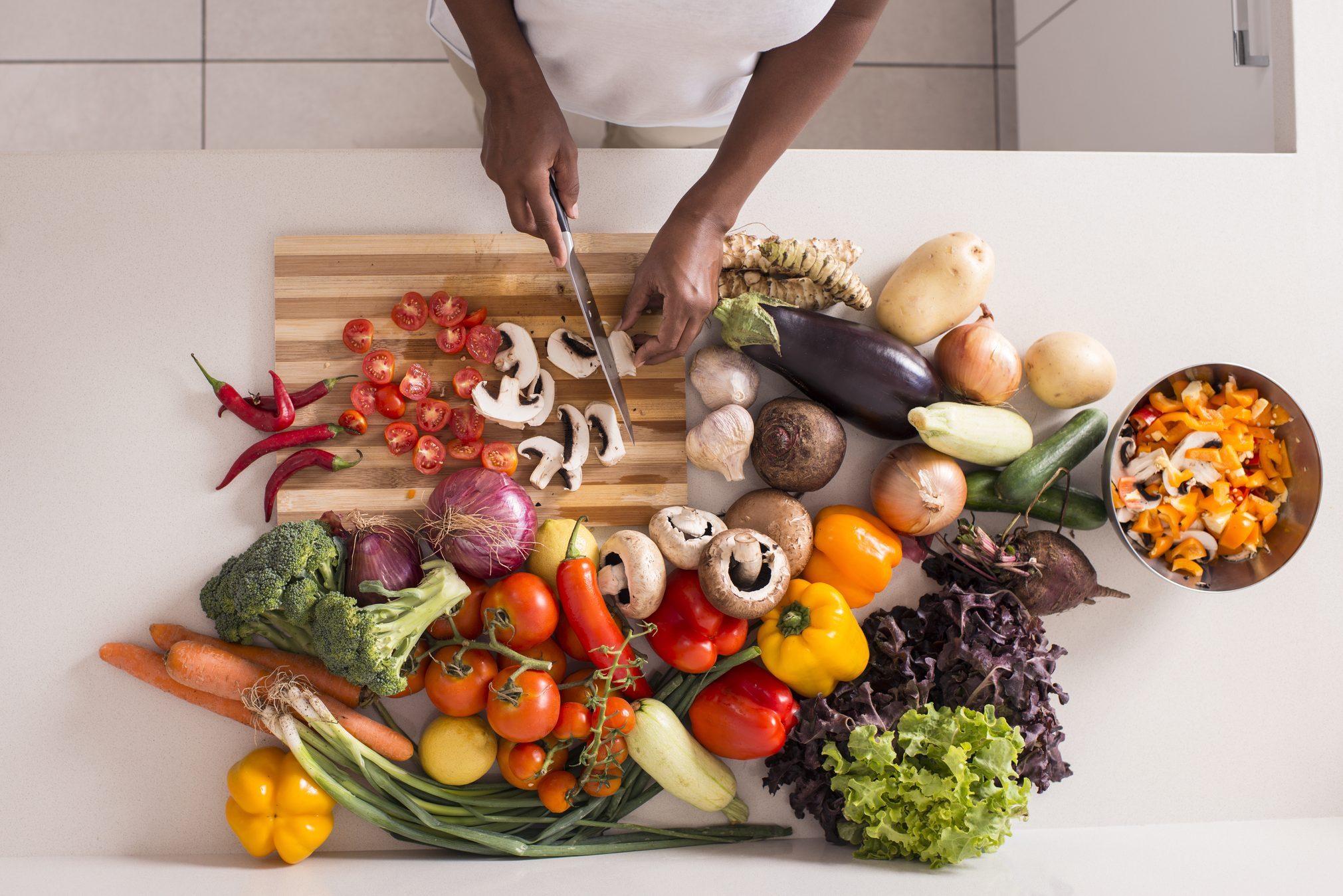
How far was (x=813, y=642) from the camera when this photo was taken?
52.3 inches

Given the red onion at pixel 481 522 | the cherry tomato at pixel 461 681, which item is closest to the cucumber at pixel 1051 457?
the red onion at pixel 481 522

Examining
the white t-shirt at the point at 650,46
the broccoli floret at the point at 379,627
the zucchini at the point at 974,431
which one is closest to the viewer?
the white t-shirt at the point at 650,46

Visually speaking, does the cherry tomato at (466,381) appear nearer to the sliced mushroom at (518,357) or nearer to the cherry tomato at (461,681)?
the sliced mushroom at (518,357)

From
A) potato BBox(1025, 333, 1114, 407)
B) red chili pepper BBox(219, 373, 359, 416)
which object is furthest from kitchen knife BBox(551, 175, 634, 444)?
potato BBox(1025, 333, 1114, 407)

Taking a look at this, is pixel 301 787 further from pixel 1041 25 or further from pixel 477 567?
pixel 1041 25

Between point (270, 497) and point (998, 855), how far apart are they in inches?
54.1

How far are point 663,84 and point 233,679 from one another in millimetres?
1165

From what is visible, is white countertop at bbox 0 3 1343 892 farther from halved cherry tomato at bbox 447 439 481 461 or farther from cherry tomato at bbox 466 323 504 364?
halved cherry tomato at bbox 447 439 481 461

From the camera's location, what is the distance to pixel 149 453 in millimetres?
1443

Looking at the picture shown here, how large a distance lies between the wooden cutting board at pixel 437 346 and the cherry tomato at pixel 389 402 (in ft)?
0.07

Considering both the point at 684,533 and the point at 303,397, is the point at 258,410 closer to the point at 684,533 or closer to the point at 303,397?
the point at 303,397

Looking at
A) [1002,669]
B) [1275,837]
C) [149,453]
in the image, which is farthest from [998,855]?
[149,453]

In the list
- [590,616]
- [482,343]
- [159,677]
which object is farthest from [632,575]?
[159,677]

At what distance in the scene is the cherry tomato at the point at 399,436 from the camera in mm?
Answer: 1414
